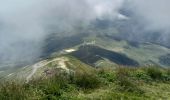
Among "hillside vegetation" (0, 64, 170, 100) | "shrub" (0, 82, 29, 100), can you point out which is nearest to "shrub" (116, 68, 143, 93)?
"hillside vegetation" (0, 64, 170, 100)

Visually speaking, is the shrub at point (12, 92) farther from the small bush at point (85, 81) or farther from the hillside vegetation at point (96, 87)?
the small bush at point (85, 81)

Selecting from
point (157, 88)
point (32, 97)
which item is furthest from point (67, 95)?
point (157, 88)

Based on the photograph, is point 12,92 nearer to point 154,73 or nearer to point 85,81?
point 85,81

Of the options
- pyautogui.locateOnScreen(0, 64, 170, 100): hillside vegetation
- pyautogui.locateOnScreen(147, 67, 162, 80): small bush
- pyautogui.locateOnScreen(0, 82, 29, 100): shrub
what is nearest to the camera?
pyautogui.locateOnScreen(0, 82, 29, 100): shrub

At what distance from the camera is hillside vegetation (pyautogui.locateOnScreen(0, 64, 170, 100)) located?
14273mm

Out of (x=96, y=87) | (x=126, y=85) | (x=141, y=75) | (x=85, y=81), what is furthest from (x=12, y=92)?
(x=141, y=75)

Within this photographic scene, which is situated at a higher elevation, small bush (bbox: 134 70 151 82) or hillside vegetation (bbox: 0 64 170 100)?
small bush (bbox: 134 70 151 82)

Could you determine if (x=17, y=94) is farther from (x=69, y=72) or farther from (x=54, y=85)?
(x=69, y=72)

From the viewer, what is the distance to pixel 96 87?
1766 cm

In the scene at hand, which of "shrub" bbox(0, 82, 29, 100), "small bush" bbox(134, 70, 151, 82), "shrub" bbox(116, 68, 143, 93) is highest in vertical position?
"small bush" bbox(134, 70, 151, 82)

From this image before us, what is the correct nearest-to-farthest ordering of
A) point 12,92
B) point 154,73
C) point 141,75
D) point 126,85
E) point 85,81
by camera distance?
point 12,92 < point 85,81 < point 126,85 < point 141,75 < point 154,73

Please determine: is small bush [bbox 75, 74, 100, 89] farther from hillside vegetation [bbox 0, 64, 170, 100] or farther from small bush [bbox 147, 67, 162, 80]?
small bush [bbox 147, 67, 162, 80]

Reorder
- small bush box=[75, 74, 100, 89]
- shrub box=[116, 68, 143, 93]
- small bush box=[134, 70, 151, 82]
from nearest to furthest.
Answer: small bush box=[75, 74, 100, 89]
shrub box=[116, 68, 143, 93]
small bush box=[134, 70, 151, 82]

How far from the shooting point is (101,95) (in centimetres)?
1576
